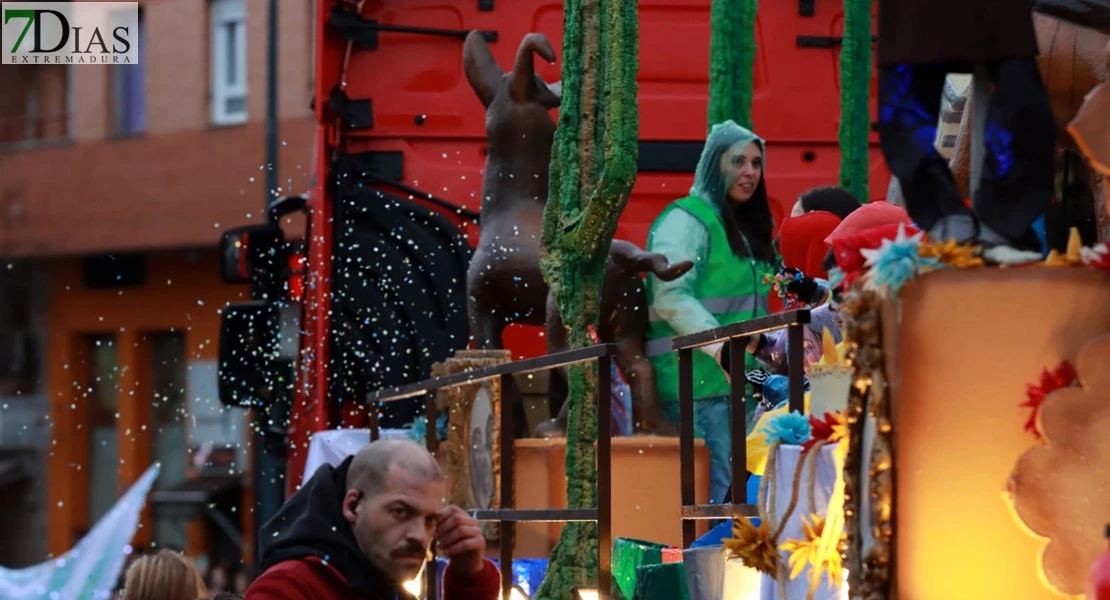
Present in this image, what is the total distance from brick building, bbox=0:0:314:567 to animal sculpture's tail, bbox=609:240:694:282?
17.0 meters

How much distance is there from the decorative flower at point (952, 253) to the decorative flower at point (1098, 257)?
152 mm

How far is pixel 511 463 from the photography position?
212 inches

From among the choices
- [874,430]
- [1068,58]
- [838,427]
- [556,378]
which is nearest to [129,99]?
[556,378]

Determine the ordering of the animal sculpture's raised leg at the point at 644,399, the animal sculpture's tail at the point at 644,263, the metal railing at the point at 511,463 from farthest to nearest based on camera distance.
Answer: the animal sculpture's raised leg at the point at 644,399 < the animal sculpture's tail at the point at 644,263 < the metal railing at the point at 511,463

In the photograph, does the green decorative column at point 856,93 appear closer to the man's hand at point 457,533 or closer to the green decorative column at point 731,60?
the green decorative column at point 731,60

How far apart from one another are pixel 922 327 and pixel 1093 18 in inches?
54.2

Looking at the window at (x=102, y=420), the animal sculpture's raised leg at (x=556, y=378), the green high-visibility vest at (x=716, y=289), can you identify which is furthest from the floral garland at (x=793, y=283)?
the window at (x=102, y=420)

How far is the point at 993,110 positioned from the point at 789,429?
2.78 feet

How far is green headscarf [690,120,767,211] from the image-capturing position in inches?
243

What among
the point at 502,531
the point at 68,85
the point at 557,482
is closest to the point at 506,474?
the point at 502,531

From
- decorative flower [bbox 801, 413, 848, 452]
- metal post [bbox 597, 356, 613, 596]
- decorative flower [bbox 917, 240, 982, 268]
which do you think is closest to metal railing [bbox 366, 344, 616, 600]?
metal post [bbox 597, 356, 613, 596]

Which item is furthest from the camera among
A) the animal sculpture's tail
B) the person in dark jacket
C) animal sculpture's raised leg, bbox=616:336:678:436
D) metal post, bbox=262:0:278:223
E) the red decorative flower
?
metal post, bbox=262:0:278:223

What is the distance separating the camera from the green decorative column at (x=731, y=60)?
6809 mm

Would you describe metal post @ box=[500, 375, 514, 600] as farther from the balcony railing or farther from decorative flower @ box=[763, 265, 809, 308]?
decorative flower @ box=[763, 265, 809, 308]
